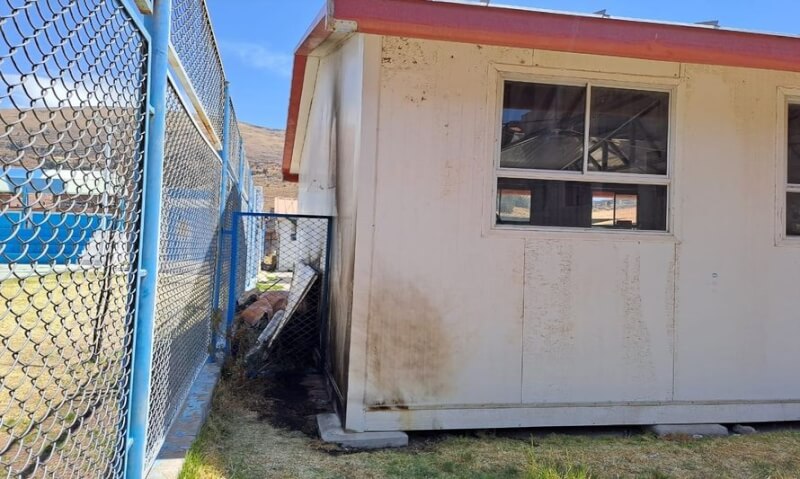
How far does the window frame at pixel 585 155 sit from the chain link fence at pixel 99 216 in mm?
2116

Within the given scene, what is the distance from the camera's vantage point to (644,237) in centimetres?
433

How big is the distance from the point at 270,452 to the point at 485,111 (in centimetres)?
280

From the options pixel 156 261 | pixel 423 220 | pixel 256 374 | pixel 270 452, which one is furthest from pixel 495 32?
pixel 256 374

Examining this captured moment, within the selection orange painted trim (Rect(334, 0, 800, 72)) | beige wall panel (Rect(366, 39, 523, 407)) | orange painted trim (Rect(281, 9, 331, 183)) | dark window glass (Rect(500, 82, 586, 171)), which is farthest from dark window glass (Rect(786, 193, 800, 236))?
orange painted trim (Rect(281, 9, 331, 183))

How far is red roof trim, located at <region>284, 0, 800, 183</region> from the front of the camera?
344 cm

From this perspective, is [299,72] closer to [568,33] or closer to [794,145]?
[568,33]

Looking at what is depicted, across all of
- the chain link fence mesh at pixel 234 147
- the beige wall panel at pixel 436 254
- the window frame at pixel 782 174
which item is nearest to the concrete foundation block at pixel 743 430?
the window frame at pixel 782 174

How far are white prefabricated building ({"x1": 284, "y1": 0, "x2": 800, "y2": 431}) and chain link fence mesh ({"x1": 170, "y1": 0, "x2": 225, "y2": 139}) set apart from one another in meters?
1.13

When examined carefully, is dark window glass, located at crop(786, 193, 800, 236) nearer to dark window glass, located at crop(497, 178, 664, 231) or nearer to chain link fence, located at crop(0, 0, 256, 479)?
dark window glass, located at crop(497, 178, 664, 231)

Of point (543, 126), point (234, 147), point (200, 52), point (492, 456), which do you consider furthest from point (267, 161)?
point (492, 456)

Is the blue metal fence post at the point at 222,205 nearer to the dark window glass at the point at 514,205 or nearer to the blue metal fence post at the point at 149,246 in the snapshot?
the dark window glass at the point at 514,205

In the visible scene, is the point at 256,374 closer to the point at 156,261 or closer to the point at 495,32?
the point at 156,261

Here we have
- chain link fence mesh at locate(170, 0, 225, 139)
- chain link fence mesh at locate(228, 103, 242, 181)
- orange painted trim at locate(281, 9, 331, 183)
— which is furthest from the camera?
chain link fence mesh at locate(228, 103, 242, 181)

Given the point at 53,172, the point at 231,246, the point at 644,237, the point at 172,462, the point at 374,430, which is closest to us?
the point at 53,172
